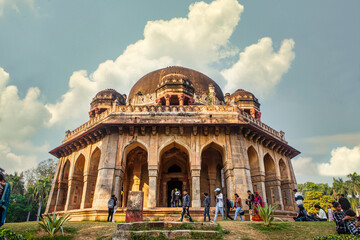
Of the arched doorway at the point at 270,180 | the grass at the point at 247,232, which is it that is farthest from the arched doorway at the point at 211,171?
the grass at the point at 247,232

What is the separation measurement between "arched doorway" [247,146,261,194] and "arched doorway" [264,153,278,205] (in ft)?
5.35

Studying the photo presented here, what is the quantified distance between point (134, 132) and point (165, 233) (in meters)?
8.46

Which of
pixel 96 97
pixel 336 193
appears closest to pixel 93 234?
pixel 96 97

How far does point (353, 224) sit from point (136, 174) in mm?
12792

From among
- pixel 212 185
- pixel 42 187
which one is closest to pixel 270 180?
pixel 212 185

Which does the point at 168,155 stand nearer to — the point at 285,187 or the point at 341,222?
the point at 285,187

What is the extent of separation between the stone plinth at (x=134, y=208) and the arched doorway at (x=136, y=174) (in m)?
8.38

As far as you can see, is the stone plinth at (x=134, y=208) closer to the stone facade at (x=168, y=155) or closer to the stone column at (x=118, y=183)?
the stone facade at (x=168, y=155)

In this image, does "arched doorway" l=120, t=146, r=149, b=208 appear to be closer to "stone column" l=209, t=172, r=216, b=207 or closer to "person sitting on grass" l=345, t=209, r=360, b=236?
"stone column" l=209, t=172, r=216, b=207

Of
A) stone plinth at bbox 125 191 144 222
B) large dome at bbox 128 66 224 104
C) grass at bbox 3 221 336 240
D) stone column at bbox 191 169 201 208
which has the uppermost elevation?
large dome at bbox 128 66 224 104

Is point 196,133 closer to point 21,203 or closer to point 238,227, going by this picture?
point 238,227

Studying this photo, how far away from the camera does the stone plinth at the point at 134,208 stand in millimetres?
7457

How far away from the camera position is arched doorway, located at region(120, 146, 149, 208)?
1619cm

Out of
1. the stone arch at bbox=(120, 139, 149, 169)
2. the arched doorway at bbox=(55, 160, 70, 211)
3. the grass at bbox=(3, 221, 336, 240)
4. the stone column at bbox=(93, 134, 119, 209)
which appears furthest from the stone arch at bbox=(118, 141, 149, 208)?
the grass at bbox=(3, 221, 336, 240)
